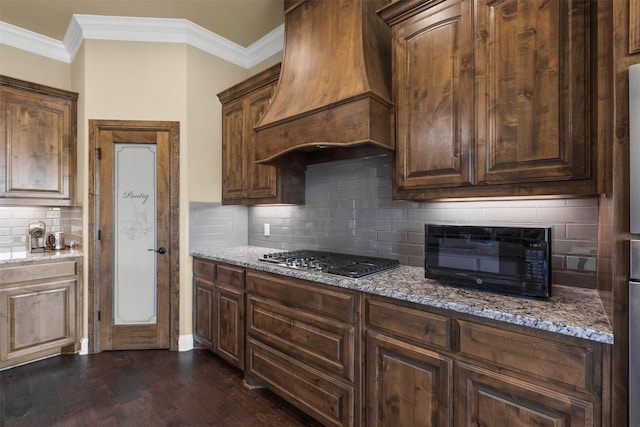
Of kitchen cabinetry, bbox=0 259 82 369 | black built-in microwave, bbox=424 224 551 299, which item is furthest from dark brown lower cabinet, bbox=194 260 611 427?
kitchen cabinetry, bbox=0 259 82 369

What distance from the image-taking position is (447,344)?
1428mm

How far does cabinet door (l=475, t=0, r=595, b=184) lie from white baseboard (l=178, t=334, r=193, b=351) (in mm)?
2938

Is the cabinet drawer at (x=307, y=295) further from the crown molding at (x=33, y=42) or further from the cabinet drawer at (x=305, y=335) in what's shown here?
the crown molding at (x=33, y=42)

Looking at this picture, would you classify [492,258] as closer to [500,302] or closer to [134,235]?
[500,302]

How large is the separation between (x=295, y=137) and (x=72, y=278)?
101 inches

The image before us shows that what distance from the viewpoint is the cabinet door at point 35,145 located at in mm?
2871

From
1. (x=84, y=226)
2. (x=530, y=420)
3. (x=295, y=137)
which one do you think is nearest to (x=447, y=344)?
(x=530, y=420)

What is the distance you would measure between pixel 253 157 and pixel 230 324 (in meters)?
1.49

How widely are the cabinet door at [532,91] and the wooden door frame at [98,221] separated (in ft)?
8.76

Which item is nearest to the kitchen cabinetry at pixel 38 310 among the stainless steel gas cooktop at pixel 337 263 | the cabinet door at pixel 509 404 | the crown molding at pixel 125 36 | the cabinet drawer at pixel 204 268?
the cabinet drawer at pixel 204 268

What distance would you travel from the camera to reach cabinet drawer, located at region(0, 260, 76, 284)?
2650 mm

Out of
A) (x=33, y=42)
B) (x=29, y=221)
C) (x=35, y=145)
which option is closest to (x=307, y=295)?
(x=35, y=145)

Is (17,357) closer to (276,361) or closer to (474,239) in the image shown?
(276,361)

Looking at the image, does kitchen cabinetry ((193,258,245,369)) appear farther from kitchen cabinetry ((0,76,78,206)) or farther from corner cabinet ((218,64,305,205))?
kitchen cabinetry ((0,76,78,206))
